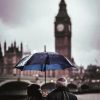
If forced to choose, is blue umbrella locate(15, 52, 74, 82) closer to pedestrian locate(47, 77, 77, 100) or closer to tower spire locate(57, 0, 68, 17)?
pedestrian locate(47, 77, 77, 100)

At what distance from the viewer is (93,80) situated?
87.1ft

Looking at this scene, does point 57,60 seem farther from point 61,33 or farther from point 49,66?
point 61,33

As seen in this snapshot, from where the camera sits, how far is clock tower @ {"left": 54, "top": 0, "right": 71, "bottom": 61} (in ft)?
103

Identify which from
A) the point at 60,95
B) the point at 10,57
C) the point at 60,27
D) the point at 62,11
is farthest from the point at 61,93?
the point at 62,11

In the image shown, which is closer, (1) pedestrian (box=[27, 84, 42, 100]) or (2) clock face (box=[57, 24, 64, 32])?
(1) pedestrian (box=[27, 84, 42, 100])

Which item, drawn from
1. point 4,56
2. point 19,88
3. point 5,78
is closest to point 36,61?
point 5,78

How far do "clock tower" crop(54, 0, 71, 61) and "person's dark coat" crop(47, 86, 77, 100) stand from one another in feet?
94.9

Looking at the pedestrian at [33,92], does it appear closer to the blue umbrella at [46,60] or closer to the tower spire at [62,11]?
the blue umbrella at [46,60]

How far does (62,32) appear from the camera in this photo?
106ft

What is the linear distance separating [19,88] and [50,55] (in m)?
16.7

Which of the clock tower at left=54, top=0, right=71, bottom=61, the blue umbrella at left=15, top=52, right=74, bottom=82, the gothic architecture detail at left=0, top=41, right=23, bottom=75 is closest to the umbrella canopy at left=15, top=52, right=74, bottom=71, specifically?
the blue umbrella at left=15, top=52, right=74, bottom=82

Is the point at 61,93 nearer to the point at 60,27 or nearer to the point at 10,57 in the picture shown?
the point at 10,57

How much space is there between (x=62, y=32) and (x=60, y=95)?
99.6 ft

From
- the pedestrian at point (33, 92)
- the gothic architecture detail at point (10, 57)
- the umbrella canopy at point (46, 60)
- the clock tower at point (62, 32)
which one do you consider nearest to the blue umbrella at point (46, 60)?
the umbrella canopy at point (46, 60)
